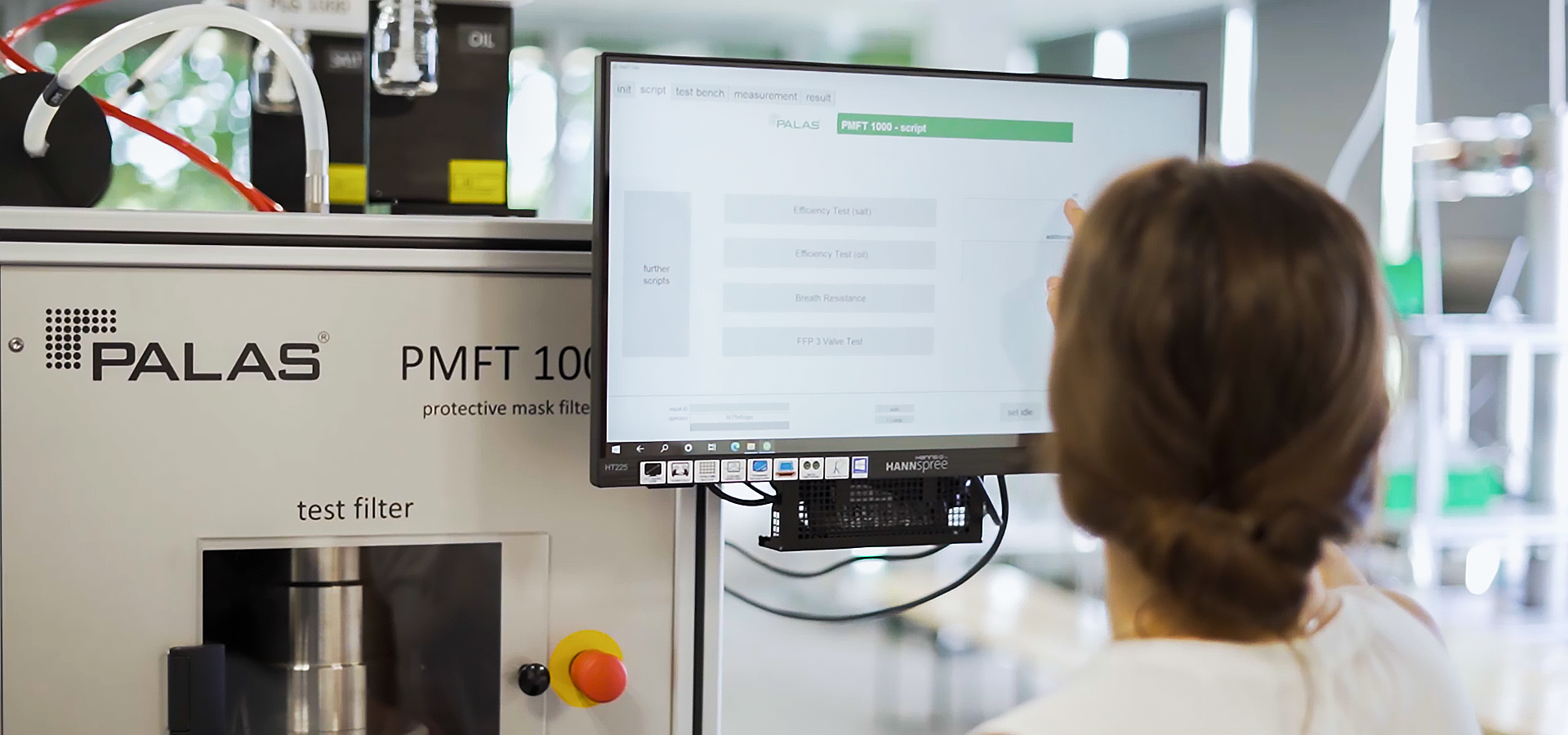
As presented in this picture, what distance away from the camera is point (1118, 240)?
68 cm

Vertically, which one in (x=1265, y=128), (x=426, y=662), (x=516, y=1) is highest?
(x=1265, y=128)

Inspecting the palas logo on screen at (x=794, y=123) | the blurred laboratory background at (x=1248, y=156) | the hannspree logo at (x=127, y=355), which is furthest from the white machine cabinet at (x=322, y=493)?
the blurred laboratory background at (x=1248, y=156)

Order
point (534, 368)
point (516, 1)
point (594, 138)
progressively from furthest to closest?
point (516, 1) → point (534, 368) → point (594, 138)

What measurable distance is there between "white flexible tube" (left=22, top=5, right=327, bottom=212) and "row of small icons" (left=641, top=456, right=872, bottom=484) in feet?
1.35

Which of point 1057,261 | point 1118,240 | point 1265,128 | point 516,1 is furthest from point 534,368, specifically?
point 1265,128

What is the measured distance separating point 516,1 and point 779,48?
210 inches

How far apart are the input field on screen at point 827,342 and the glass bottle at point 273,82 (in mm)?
546

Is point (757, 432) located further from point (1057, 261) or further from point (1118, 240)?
point (1118, 240)

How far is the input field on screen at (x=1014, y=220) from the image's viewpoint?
1.12 m

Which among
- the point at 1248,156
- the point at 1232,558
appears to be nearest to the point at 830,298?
the point at 1232,558

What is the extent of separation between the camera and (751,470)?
109cm

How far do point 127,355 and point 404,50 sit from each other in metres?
0.38

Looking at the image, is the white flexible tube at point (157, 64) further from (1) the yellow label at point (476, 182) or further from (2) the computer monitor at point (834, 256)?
(2) the computer monitor at point (834, 256)

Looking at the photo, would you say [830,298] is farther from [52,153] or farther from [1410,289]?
[1410,289]
